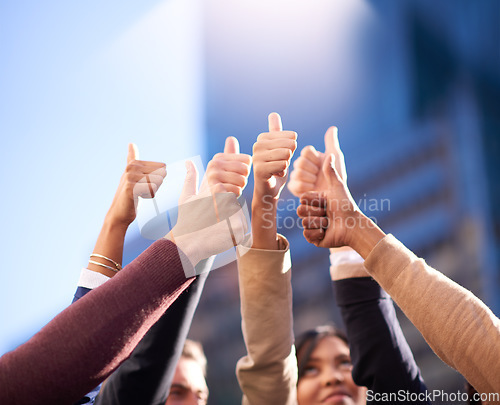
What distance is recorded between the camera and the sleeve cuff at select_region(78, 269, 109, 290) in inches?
25.7

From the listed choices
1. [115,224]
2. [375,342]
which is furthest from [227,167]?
[375,342]

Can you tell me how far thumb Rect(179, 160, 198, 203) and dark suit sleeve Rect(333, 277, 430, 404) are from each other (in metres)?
0.40

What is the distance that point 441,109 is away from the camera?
8.36 ft

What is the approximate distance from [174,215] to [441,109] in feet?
7.63

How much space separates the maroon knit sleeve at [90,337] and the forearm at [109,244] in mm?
215

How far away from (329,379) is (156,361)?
0.66m

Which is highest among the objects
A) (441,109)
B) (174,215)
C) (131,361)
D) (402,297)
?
(441,109)

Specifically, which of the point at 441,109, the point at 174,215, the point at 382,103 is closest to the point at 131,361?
the point at 174,215

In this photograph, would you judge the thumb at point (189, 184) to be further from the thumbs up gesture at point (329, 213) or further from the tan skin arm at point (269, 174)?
the thumbs up gesture at point (329, 213)

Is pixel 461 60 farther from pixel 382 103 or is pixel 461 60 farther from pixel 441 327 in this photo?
pixel 441 327

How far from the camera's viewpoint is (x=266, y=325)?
82cm

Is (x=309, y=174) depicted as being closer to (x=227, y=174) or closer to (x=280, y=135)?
(x=280, y=135)

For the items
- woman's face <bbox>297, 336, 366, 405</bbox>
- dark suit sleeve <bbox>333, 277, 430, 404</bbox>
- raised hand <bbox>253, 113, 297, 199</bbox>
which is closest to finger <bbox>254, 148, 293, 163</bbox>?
raised hand <bbox>253, 113, 297, 199</bbox>

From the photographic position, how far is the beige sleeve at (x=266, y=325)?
0.82 metres
